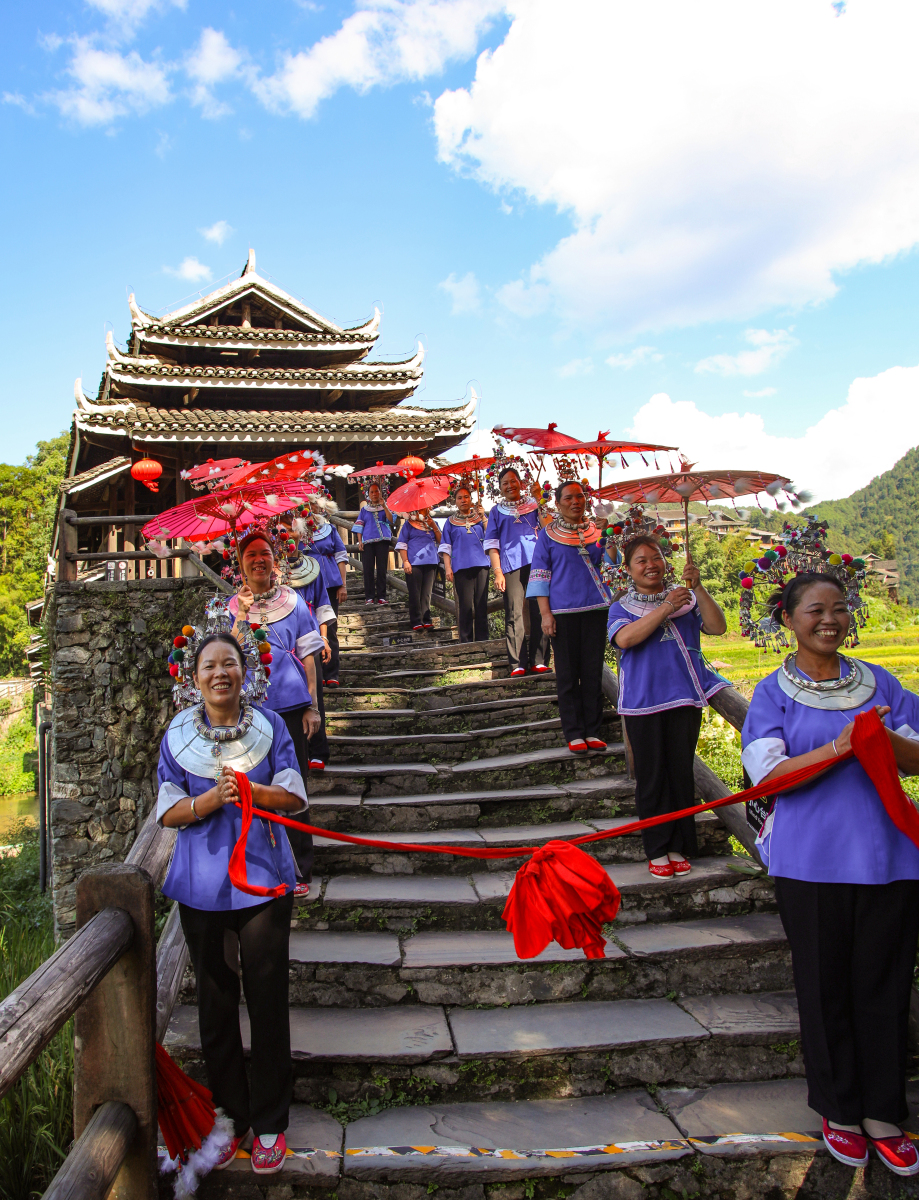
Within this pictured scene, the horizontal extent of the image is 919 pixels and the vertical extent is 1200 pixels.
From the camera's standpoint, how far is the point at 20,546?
33375mm

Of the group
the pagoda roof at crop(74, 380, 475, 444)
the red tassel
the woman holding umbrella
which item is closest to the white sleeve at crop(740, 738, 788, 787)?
the red tassel

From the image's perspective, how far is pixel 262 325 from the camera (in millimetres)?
16438

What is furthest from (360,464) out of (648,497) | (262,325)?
(648,497)

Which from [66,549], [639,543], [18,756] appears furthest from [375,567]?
[18,756]

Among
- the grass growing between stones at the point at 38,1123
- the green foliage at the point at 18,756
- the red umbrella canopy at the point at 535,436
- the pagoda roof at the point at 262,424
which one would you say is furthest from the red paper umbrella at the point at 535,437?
the green foliage at the point at 18,756

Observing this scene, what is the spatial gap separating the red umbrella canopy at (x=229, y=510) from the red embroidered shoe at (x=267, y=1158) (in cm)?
285

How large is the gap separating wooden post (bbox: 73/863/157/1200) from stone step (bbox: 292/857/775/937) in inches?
54.0

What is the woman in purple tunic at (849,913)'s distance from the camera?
238 cm

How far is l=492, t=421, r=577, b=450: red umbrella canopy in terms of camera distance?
486 centimetres

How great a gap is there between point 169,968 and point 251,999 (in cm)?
85

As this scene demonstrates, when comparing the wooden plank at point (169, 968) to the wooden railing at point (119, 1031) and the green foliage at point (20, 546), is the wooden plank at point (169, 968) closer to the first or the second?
the wooden railing at point (119, 1031)

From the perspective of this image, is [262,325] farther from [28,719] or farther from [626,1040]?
[28,719]

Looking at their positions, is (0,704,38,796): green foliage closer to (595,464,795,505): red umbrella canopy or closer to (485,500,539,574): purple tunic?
(485,500,539,574): purple tunic

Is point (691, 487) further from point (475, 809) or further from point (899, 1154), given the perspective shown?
point (899, 1154)
